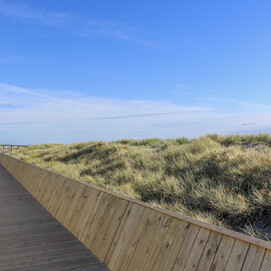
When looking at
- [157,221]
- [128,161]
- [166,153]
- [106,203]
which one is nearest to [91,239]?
[106,203]

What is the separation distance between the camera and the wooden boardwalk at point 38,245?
531 centimetres

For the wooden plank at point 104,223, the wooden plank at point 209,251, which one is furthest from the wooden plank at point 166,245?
the wooden plank at point 104,223

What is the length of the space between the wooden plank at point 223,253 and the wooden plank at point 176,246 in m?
0.54

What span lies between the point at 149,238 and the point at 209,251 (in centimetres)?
113

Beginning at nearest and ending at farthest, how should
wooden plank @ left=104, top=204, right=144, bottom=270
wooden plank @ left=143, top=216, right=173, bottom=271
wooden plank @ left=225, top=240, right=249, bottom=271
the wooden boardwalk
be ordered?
wooden plank @ left=225, top=240, right=249, bottom=271 → wooden plank @ left=143, top=216, right=173, bottom=271 → wooden plank @ left=104, top=204, right=144, bottom=270 → the wooden boardwalk

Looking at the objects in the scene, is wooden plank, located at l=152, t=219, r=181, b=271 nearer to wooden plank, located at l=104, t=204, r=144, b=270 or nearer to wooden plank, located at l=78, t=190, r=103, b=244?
wooden plank, located at l=104, t=204, r=144, b=270

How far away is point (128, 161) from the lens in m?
16.1

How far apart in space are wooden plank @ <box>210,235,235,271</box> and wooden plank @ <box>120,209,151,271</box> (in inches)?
56.5

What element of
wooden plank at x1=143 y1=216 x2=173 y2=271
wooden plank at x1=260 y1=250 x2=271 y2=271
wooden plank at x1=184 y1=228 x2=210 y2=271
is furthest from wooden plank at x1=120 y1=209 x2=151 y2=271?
wooden plank at x1=260 y1=250 x2=271 y2=271

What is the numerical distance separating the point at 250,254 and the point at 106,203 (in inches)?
127

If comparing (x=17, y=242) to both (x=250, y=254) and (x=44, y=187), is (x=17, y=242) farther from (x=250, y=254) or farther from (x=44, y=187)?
(x=250, y=254)

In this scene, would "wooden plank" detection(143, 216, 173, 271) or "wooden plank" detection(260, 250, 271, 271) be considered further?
"wooden plank" detection(143, 216, 173, 271)

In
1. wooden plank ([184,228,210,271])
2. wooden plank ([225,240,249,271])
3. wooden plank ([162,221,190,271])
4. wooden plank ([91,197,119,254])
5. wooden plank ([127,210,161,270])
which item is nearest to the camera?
wooden plank ([225,240,249,271])

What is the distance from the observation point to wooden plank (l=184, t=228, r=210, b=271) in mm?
3352
